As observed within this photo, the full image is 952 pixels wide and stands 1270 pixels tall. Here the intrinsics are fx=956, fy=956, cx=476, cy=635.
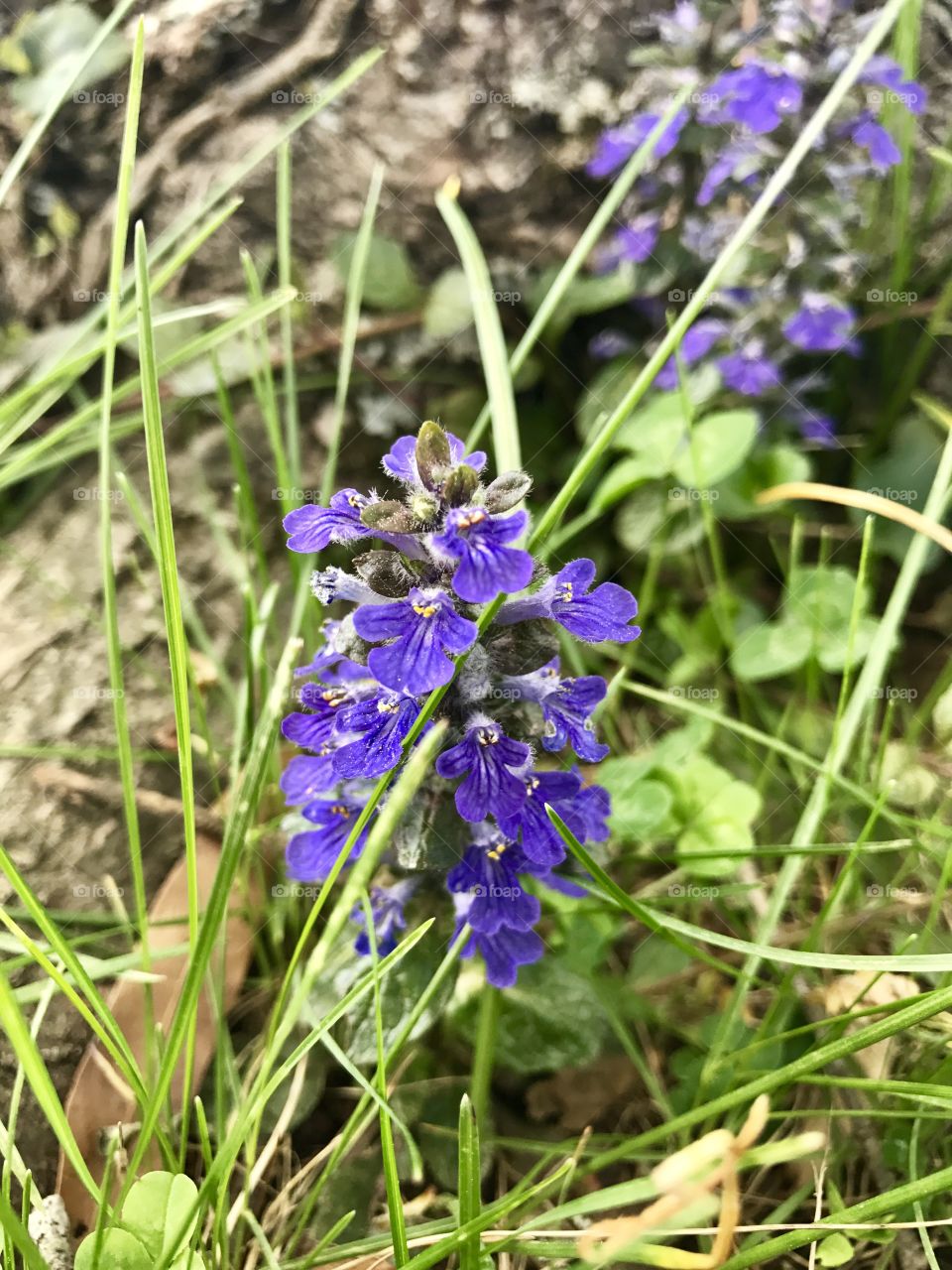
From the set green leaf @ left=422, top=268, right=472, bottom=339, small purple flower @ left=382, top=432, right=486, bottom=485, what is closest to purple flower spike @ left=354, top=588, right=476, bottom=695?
small purple flower @ left=382, top=432, right=486, bottom=485

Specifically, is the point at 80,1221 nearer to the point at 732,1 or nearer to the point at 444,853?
the point at 444,853

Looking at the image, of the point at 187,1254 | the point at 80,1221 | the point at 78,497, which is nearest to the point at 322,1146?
the point at 80,1221

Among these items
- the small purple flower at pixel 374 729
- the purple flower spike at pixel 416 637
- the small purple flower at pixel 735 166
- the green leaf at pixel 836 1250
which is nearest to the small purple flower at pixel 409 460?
the purple flower spike at pixel 416 637

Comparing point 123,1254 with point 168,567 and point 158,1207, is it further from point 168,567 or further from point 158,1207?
point 168,567

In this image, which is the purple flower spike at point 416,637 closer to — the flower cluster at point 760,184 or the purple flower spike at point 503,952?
the purple flower spike at point 503,952

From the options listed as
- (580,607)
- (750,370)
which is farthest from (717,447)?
(580,607)

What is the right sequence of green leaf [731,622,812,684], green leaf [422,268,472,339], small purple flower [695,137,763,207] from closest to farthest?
green leaf [731,622,812,684], small purple flower [695,137,763,207], green leaf [422,268,472,339]

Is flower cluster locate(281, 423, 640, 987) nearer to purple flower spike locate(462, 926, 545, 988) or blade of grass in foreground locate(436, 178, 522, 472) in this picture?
purple flower spike locate(462, 926, 545, 988)
